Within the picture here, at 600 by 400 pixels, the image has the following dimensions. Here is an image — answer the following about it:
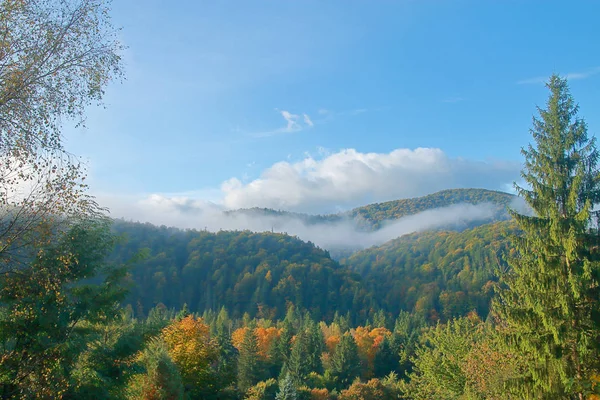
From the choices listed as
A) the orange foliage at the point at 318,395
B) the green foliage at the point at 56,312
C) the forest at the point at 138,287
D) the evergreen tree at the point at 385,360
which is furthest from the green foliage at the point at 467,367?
the evergreen tree at the point at 385,360

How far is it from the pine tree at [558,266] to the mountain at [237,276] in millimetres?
107096

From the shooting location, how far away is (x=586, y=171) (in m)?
13.2

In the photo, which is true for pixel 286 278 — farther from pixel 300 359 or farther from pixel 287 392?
pixel 287 392

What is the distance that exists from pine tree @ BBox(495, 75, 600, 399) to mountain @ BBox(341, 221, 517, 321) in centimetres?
8712

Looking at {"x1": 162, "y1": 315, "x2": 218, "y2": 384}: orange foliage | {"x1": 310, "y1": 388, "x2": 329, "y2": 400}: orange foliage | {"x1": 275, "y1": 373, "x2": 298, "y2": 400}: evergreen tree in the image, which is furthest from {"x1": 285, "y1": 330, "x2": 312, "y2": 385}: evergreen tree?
{"x1": 162, "y1": 315, "x2": 218, "y2": 384}: orange foliage

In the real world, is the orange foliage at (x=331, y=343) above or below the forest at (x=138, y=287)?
below

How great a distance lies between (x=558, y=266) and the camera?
41.5 feet

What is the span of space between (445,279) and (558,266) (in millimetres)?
143003

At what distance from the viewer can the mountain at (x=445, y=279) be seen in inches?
4599

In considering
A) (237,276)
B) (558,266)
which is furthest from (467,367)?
(237,276)

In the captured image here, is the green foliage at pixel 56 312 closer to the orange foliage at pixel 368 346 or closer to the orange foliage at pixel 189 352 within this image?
the orange foliage at pixel 189 352

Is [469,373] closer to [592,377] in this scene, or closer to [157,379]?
[592,377]

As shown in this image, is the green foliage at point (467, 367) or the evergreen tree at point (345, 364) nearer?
the green foliage at point (467, 367)

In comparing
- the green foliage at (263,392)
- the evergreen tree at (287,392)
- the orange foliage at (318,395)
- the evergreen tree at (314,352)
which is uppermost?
the evergreen tree at (287,392)
